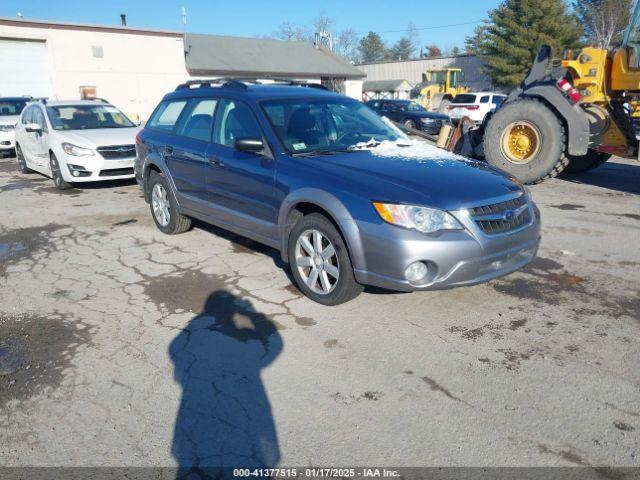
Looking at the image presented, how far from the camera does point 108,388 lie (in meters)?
3.13

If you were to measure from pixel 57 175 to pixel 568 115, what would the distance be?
896 cm

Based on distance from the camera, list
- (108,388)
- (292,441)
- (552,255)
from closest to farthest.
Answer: (292,441), (108,388), (552,255)

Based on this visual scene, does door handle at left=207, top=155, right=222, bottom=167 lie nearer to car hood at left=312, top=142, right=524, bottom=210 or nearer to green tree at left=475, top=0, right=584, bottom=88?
car hood at left=312, top=142, right=524, bottom=210

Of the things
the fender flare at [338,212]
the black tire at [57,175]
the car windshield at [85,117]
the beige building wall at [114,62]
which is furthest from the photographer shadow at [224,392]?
the beige building wall at [114,62]

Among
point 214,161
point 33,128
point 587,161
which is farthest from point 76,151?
point 587,161

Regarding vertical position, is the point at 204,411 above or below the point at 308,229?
below

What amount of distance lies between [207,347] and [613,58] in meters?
8.05

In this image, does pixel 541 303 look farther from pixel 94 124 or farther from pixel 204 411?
pixel 94 124

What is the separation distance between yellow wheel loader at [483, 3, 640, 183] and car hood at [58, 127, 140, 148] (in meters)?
6.50

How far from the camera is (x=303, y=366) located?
3.35 meters

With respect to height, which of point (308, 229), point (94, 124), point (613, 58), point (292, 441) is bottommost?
point (292, 441)

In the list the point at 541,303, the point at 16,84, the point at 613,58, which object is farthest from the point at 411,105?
the point at 541,303

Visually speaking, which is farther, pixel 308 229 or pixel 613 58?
pixel 613 58

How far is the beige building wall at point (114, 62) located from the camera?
25578 mm
